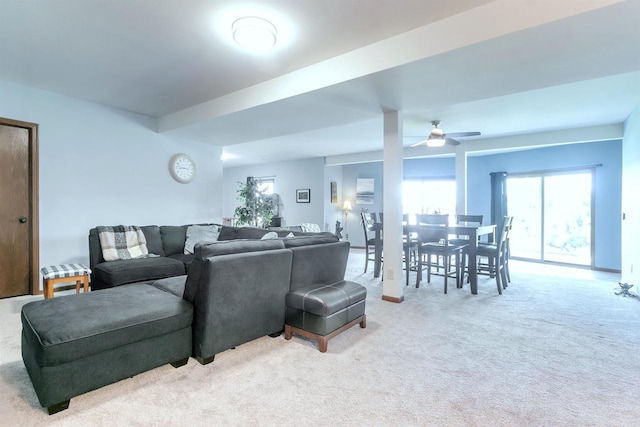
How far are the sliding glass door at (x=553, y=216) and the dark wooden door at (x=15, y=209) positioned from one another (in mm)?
8421

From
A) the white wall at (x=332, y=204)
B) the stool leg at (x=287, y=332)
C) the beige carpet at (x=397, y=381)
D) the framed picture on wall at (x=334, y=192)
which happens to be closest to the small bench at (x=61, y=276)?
the beige carpet at (x=397, y=381)

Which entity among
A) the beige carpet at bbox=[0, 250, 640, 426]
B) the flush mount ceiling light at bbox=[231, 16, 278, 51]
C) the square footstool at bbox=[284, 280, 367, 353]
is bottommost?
the beige carpet at bbox=[0, 250, 640, 426]

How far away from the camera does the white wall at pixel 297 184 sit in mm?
8398

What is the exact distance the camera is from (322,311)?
91.0 inches

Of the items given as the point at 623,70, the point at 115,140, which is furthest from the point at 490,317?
the point at 115,140

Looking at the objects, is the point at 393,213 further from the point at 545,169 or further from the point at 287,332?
the point at 545,169

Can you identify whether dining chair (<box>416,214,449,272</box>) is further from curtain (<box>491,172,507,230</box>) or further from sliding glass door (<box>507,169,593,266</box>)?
sliding glass door (<box>507,169,593,266</box>)

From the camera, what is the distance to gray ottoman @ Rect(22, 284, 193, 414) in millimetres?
1576

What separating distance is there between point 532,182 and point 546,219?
833 millimetres

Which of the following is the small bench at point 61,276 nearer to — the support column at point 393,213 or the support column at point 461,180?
the support column at point 393,213

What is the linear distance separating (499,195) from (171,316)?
23.3 feet

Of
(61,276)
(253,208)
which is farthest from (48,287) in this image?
(253,208)

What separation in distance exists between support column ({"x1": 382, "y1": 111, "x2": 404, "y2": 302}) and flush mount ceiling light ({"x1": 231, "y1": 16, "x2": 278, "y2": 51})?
1789mm

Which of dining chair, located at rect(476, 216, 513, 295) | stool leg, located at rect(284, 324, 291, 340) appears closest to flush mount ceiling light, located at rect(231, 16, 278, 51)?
stool leg, located at rect(284, 324, 291, 340)
